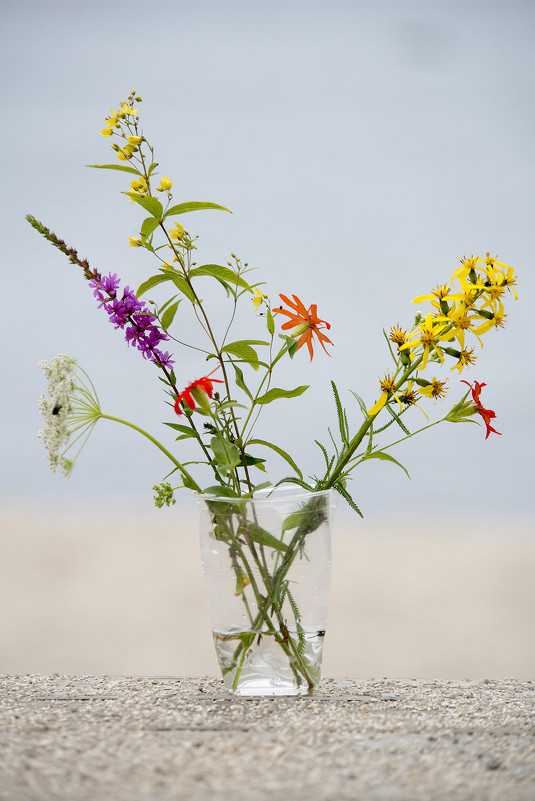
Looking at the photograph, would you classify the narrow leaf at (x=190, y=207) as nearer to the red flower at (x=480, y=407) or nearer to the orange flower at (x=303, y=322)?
the orange flower at (x=303, y=322)

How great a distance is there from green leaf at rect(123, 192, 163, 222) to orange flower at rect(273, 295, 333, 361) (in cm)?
20

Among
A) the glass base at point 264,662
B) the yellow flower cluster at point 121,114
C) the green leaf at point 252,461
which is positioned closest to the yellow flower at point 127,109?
the yellow flower cluster at point 121,114

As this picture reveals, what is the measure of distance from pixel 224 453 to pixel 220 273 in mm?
252

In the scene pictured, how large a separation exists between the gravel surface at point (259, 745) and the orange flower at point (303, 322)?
492 millimetres

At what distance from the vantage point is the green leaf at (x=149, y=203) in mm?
1045

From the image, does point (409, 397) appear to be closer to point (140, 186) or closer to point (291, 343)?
point (291, 343)

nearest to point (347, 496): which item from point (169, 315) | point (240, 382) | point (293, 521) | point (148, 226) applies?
point (293, 521)

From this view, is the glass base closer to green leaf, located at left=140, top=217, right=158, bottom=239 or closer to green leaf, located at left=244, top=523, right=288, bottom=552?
green leaf, located at left=244, top=523, right=288, bottom=552

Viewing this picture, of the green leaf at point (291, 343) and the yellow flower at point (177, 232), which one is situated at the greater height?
the yellow flower at point (177, 232)

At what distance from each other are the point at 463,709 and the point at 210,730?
40cm

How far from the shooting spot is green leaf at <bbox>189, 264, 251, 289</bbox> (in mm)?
1099

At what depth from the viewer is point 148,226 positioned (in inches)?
42.5

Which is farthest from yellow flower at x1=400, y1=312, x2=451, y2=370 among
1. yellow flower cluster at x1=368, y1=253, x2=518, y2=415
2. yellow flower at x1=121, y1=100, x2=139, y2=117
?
yellow flower at x1=121, y1=100, x2=139, y2=117

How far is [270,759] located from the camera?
2.66ft
